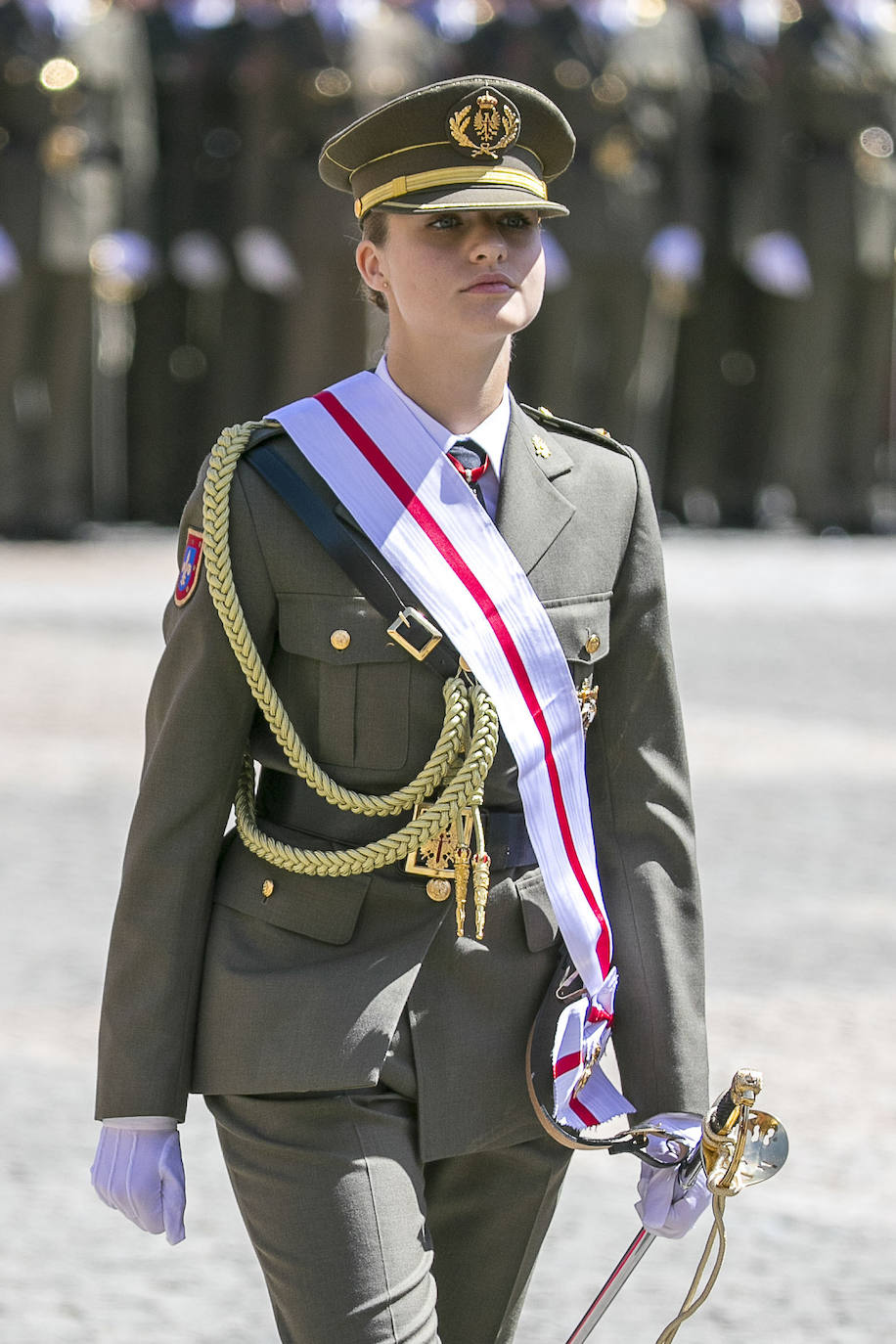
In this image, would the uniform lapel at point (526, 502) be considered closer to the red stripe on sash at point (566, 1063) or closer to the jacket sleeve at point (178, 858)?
the jacket sleeve at point (178, 858)

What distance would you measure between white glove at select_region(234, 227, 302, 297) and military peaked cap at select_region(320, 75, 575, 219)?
10794 mm

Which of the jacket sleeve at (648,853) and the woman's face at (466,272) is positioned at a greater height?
the woman's face at (466,272)

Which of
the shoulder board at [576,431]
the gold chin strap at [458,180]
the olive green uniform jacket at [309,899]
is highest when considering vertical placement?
the gold chin strap at [458,180]

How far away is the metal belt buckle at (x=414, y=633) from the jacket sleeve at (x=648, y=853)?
260mm

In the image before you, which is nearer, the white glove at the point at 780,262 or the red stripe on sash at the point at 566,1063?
the red stripe on sash at the point at 566,1063

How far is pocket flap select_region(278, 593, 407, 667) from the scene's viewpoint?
2.45 meters

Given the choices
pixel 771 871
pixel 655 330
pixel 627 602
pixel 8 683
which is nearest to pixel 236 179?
pixel 655 330

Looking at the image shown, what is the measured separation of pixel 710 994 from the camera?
5.18 metres

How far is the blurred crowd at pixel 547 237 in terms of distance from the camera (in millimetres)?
12656

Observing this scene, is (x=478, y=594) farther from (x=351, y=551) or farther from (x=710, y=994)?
(x=710, y=994)

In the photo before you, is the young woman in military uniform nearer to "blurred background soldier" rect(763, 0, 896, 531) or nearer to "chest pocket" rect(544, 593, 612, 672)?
"chest pocket" rect(544, 593, 612, 672)

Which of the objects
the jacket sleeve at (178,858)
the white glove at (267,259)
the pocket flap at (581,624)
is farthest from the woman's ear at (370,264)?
the white glove at (267,259)

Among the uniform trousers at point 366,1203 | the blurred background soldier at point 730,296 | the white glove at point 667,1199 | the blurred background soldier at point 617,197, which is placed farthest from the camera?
the blurred background soldier at point 730,296

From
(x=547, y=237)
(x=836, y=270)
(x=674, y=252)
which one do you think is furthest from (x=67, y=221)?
(x=836, y=270)
